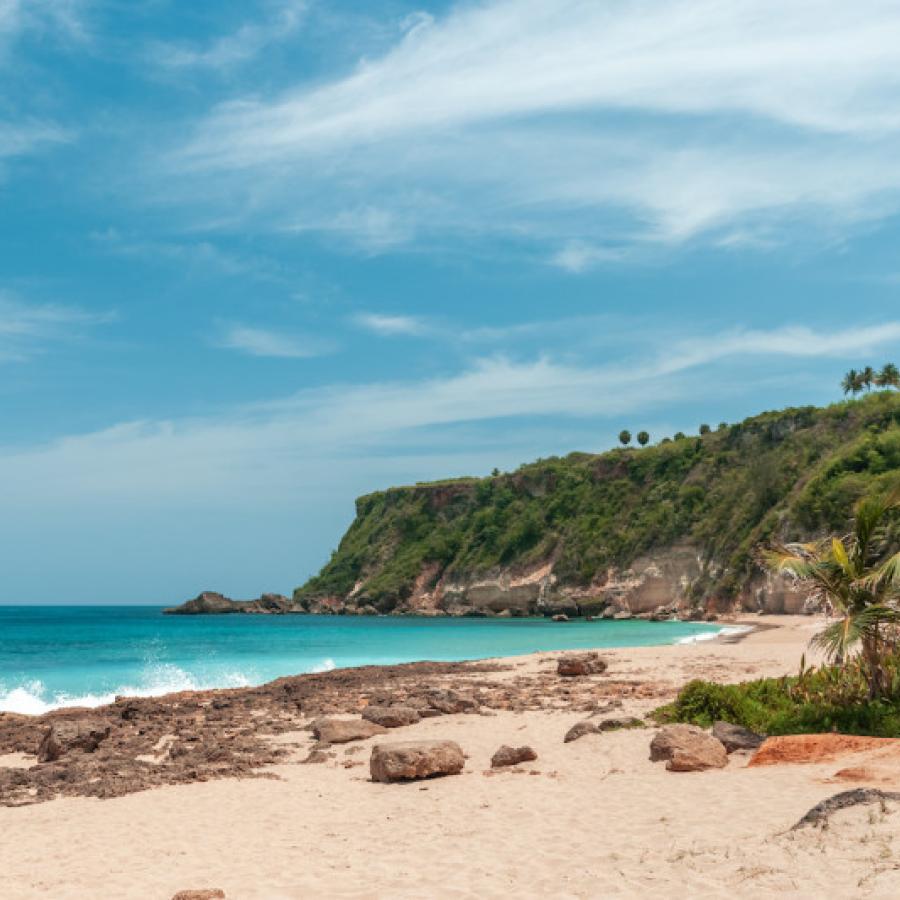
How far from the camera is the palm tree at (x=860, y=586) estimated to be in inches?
508

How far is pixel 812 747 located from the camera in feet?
38.0

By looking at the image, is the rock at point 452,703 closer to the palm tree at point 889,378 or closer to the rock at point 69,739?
the rock at point 69,739

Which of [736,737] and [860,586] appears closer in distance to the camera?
[736,737]

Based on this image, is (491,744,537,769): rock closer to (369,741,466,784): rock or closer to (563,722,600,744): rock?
(369,741,466,784): rock

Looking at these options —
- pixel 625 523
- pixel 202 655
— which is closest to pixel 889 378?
pixel 625 523

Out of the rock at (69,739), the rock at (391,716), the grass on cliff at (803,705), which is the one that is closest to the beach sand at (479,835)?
the grass on cliff at (803,705)

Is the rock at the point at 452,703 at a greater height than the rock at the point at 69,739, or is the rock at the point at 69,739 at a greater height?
the rock at the point at 69,739

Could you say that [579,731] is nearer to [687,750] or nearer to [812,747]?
[687,750]

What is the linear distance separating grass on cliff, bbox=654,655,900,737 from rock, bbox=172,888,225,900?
9.26 m

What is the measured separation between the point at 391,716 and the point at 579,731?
3878 mm

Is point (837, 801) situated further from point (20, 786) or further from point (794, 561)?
point (20, 786)

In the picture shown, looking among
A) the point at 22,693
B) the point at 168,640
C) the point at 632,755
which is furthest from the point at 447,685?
the point at 168,640

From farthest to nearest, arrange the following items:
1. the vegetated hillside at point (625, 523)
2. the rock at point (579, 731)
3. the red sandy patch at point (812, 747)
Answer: the vegetated hillside at point (625, 523), the rock at point (579, 731), the red sandy patch at point (812, 747)

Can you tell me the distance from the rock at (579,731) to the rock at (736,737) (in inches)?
78.7
